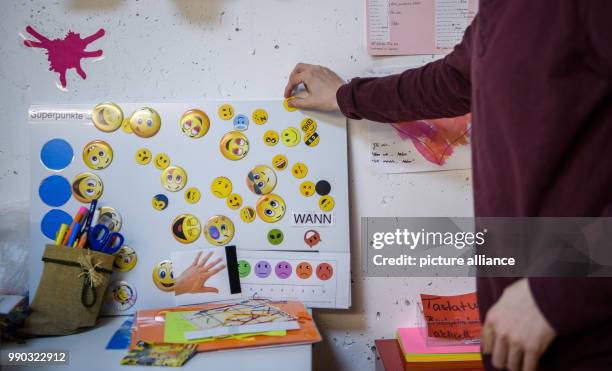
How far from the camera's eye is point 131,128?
102cm

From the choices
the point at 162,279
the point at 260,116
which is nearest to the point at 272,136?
the point at 260,116

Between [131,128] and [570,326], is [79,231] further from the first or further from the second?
[570,326]

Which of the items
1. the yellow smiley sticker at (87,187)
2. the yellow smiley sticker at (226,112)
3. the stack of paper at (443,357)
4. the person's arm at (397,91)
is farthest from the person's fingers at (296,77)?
the stack of paper at (443,357)

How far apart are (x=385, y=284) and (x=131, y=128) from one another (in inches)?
24.8

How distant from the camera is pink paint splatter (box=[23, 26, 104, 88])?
102 cm

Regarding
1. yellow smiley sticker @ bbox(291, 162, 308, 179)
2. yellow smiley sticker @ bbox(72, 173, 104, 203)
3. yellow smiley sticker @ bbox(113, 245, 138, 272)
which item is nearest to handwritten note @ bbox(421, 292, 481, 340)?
yellow smiley sticker @ bbox(291, 162, 308, 179)

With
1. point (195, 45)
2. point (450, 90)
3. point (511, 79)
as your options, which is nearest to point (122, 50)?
point (195, 45)

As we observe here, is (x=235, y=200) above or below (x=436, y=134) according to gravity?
below

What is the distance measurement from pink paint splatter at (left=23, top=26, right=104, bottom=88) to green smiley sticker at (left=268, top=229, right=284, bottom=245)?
51 centimetres

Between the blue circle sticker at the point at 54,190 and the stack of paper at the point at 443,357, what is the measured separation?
0.75 meters

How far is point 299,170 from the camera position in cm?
103

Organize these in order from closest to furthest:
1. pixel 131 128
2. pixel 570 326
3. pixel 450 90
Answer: pixel 570 326 < pixel 450 90 < pixel 131 128

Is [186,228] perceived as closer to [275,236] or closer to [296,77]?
[275,236]

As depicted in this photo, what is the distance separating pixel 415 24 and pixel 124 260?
30.3 inches
